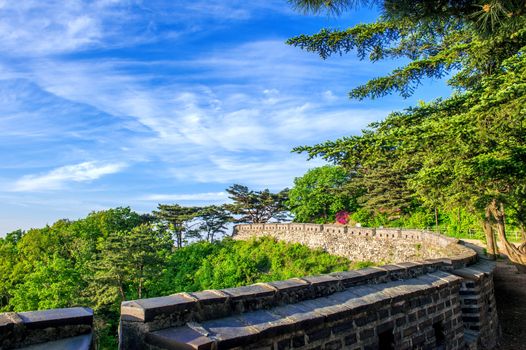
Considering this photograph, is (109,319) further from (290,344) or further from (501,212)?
(290,344)

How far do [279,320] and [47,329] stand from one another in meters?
1.60

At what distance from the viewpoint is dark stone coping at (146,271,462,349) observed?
2.37 m

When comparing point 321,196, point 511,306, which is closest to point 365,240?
point 321,196

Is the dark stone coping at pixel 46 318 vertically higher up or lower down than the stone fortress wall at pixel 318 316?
higher up

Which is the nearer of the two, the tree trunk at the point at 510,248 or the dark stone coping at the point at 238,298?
the dark stone coping at the point at 238,298

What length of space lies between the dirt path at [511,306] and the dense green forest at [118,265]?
13.8 m

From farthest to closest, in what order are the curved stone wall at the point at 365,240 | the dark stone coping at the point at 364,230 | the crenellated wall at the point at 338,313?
the curved stone wall at the point at 365,240 → the dark stone coping at the point at 364,230 → the crenellated wall at the point at 338,313

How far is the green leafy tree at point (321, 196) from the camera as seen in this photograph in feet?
128

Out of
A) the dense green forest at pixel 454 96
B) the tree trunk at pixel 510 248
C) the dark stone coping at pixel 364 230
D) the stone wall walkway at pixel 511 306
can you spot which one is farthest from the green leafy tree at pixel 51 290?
the tree trunk at pixel 510 248

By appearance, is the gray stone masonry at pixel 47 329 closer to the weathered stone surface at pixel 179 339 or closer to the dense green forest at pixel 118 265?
the weathered stone surface at pixel 179 339

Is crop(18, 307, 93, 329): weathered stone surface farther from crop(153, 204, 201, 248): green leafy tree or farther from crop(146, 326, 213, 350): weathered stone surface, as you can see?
crop(153, 204, 201, 248): green leafy tree

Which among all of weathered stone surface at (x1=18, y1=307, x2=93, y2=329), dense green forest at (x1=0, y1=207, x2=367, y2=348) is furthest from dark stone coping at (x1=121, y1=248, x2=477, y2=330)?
dense green forest at (x1=0, y1=207, x2=367, y2=348)

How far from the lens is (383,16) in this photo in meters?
7.17

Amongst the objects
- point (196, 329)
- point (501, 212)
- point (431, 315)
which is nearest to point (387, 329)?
point (431, 315)
